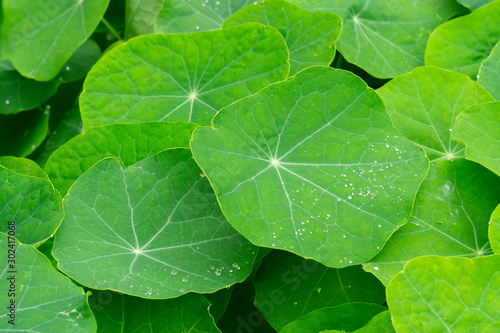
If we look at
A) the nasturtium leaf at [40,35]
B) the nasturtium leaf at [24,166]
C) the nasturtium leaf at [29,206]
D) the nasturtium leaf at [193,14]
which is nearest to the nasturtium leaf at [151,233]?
the nasturtium leaf at [29,206]

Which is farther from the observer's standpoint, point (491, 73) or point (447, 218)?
point (491, 73)

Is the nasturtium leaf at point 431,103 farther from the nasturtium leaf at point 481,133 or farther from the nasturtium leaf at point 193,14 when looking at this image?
the nasturtium leaf at point 193,14

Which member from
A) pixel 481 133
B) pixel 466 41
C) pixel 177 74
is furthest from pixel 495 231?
pixel 177 74

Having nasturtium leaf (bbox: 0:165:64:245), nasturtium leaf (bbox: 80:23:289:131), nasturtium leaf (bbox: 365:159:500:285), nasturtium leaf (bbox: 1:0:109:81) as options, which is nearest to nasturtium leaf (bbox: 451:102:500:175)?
nasturtium leaf (bbox: 365:159:500:285)

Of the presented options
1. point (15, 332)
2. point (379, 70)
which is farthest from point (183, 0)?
point (15, 332)

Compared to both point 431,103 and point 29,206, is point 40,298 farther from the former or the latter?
point 431,103

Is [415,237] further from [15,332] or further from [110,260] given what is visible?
[15,332]

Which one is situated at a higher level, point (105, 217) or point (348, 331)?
point (105, 217)
